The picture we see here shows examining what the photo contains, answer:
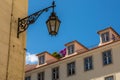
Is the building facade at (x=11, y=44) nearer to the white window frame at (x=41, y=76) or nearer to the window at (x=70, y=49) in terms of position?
the window at (x=70, y=49)

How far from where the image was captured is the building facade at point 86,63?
3441cm

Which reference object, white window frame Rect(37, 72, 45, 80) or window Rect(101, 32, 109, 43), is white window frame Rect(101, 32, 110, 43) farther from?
white window frame Rect(37, 72, 45, 80)

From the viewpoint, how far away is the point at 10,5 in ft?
33.0

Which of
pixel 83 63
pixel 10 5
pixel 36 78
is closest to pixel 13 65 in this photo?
pixel 10 5

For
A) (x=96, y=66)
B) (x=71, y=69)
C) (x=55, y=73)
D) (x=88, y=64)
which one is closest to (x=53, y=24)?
(x=96, y=66)

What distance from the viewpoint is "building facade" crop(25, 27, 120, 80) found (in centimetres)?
3441

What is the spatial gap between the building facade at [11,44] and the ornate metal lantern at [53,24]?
1406 mm

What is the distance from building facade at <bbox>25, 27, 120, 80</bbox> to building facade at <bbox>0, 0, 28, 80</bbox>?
24.5 m

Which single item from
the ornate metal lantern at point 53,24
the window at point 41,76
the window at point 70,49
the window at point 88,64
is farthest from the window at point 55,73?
the ornate metal lantern at point 53,24

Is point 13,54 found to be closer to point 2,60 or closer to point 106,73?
point 2,60

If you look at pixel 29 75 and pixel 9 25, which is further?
pixel 29 75

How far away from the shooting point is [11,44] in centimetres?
959

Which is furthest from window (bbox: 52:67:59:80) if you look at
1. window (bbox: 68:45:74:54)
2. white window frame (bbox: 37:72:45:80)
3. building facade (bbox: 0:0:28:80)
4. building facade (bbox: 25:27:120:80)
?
building facade (bbox: 0:0:28:80)

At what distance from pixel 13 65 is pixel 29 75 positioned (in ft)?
107
